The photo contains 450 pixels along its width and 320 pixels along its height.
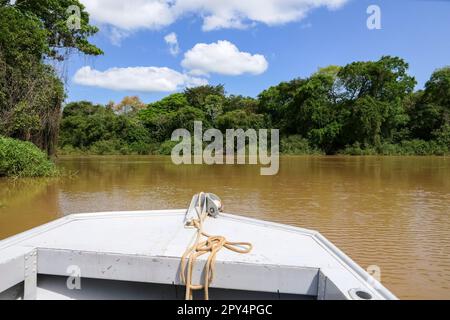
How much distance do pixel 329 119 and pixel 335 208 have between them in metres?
24.2

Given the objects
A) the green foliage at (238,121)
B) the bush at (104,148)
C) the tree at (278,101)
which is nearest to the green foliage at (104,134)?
the bush at (104,148)

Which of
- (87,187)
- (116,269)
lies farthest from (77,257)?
(87,187)

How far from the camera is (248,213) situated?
597 centimetres

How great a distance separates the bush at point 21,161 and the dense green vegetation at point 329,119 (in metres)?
19.0

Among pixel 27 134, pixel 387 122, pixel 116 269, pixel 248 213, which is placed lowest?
pixel 248 213

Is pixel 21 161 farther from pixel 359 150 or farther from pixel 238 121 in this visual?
pixel 359 150

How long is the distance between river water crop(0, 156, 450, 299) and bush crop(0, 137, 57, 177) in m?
0.44

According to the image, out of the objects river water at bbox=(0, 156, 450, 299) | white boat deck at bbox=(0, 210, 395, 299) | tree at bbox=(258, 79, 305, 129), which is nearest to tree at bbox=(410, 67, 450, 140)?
tree at bbox=(258, 79, 305, 129)

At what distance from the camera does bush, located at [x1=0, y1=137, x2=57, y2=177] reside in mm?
9312

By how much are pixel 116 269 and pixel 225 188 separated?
6.95m

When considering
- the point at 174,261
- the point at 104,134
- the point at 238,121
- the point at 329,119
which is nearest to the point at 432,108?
the point at 329,119

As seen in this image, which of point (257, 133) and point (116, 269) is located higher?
point (257, 133)

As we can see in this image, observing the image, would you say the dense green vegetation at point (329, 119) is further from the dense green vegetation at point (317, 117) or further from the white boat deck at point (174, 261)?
the white boat deck at point (174, 261)
